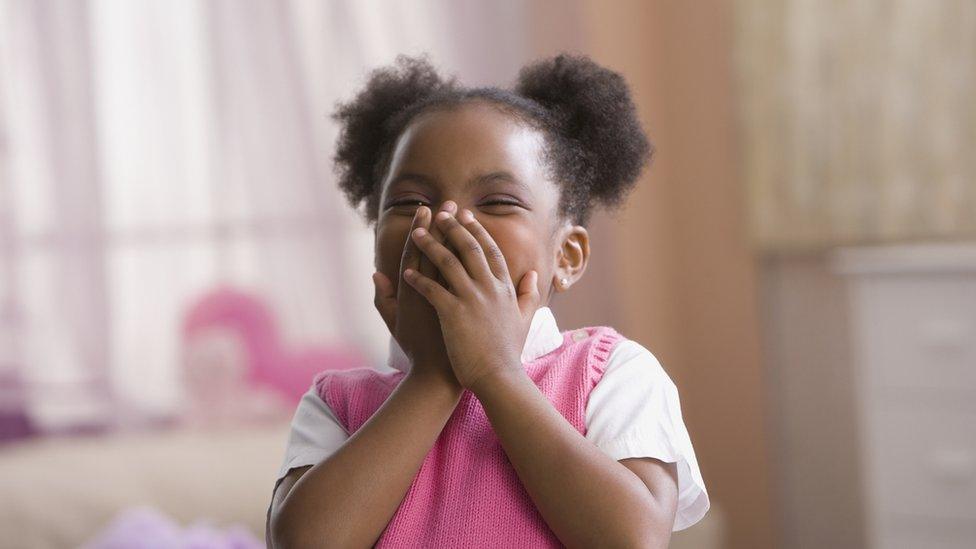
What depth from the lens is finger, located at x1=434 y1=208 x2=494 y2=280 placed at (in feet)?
2.85

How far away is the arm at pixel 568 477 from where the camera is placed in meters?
0.81

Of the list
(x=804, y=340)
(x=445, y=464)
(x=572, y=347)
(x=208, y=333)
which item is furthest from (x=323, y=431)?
(x=804, y=340)

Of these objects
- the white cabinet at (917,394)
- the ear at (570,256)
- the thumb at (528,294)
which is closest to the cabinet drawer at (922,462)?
the white cabinet at (917,394)

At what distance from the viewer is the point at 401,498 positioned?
2.80 feet

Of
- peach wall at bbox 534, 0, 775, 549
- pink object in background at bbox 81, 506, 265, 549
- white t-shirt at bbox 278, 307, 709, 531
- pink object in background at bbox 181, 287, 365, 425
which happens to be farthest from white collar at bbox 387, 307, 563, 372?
peach wall at bbox 534, 0, 775, 549

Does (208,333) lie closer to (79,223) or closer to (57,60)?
(79,223)

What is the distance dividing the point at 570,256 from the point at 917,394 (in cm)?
152

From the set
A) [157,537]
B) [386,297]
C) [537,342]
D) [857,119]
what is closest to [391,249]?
[386,297]

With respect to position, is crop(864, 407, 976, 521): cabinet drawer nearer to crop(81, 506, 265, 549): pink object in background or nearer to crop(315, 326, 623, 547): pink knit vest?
crop(81, 506, 265, 549): pink object in background

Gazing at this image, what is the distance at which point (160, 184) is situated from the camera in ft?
7.71

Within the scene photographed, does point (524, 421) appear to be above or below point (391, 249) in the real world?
below

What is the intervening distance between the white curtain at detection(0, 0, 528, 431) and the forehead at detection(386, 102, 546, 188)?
1.13 metres

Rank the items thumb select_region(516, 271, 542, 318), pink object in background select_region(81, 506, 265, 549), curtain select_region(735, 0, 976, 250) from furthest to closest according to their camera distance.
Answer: curtain select_region(735, 0, 976, 250) < pink object in background select_region(81, 506, 265, 549) < thumb select_region(516, 271, 542, 318)

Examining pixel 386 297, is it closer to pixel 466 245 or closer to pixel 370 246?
pixel 466 245
